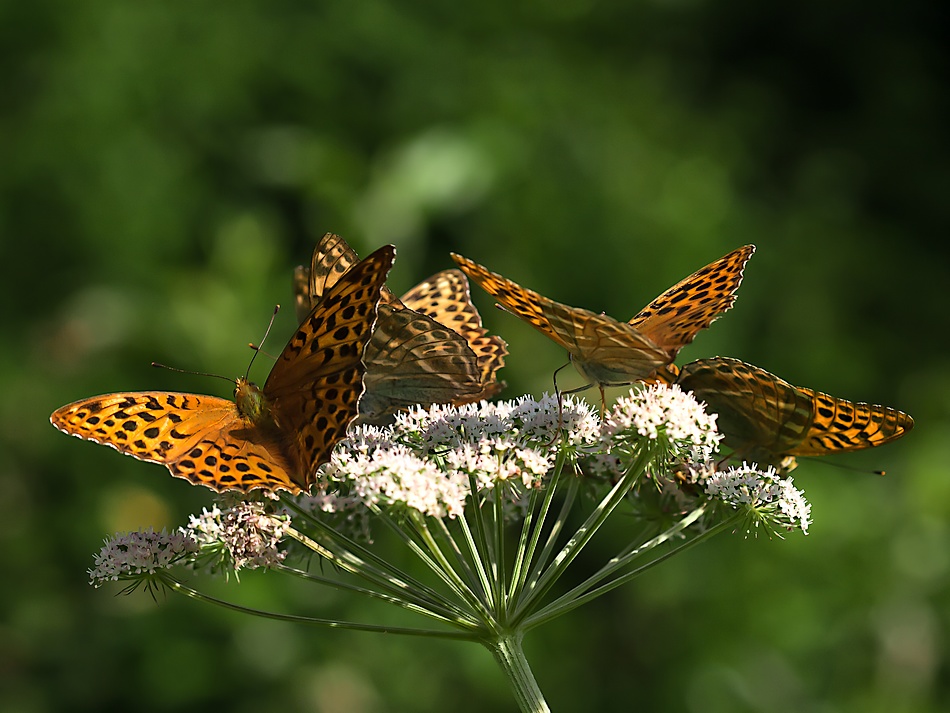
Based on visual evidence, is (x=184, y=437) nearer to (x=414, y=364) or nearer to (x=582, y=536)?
(x=414, y=364)

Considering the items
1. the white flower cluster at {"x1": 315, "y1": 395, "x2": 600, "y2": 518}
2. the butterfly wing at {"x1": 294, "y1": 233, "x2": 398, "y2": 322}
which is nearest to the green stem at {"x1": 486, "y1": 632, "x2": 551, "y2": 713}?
the white flower cluster at {"x1": 315, "y1": 395, "x2": 600, "y2": 518}

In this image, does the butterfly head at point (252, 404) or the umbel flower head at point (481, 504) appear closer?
the umbel flower head at point (481, 504)

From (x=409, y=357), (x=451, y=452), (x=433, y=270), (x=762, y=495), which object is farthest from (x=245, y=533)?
(x=433, y=270)

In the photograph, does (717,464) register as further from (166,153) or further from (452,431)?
(166,153)

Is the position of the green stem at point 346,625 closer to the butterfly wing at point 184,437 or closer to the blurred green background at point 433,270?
the butterfly wing at point 184,437

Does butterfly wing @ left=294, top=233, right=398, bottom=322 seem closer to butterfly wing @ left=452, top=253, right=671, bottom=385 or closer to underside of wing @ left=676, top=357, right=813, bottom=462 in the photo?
butterfly wing @ left=452, top=253, right=671, bottom=385

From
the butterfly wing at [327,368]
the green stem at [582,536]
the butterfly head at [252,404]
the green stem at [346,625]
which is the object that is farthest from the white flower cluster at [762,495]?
the butterfly head at [252,404]
